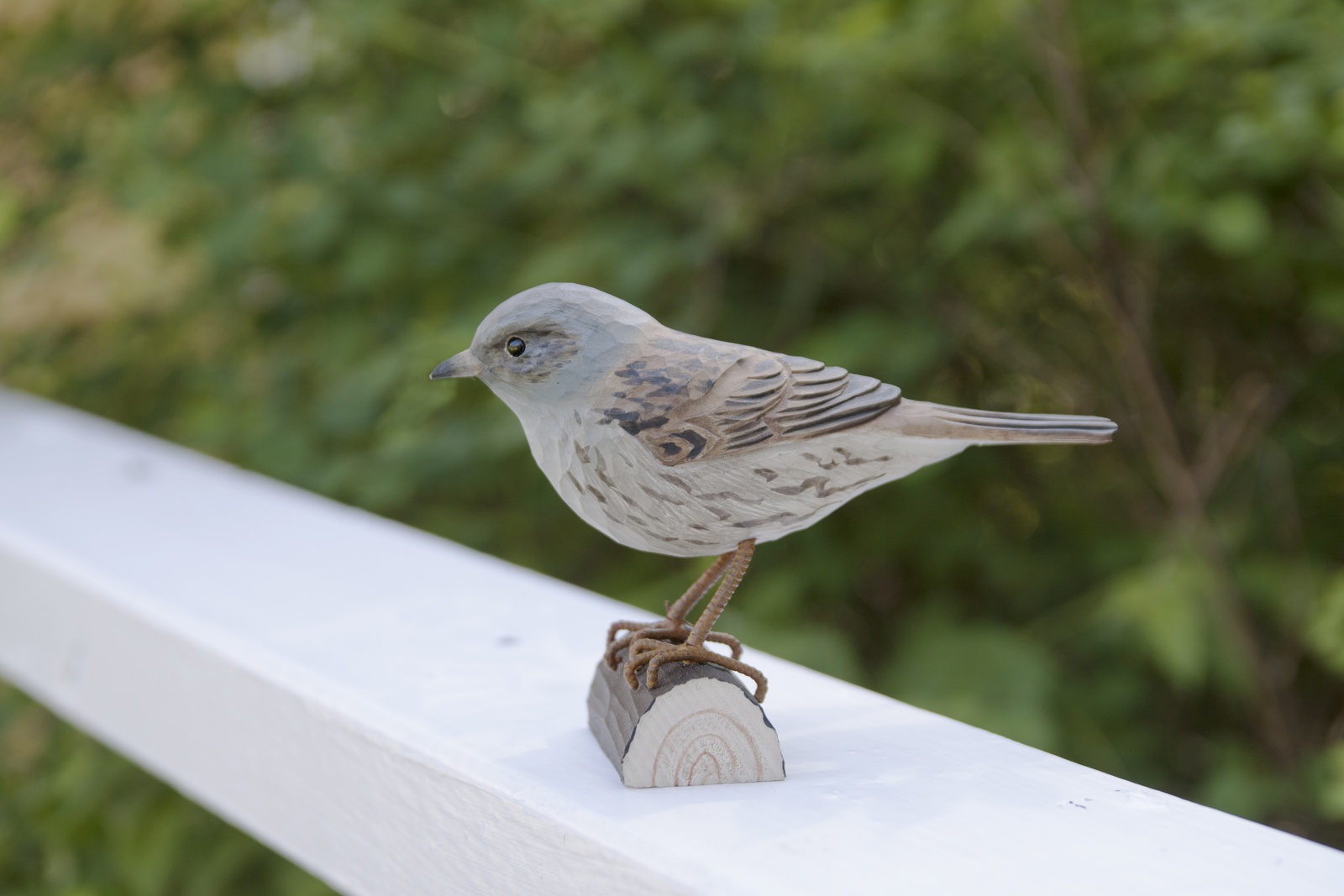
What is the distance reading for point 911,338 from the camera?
2.05 meters

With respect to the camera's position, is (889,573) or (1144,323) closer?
(1144,323)

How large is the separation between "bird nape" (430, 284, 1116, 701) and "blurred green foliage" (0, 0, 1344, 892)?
964 millimetres

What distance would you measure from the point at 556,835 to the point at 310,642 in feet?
1.48

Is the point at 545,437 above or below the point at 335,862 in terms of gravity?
above

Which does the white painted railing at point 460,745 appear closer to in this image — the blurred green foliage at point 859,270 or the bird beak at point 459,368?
the bird beak at point 459,368

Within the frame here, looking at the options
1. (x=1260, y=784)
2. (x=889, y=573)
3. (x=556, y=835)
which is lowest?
(x=889, y=573)

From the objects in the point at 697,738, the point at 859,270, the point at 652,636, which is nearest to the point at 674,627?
the point at 652,636

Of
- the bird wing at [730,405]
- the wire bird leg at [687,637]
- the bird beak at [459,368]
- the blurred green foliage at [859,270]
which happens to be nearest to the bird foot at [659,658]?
the wire bird leg at [687,637]

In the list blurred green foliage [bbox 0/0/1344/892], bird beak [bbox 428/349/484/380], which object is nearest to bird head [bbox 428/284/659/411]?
bird beak [bbox 428/349/484/380]

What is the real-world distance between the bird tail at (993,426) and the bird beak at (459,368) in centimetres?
32

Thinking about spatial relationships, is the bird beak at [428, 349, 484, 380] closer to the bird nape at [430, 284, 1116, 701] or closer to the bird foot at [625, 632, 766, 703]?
the bird nape at [430, 284, 1116, 701]

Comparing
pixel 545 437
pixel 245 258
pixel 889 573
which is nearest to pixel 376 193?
pixel 245 258

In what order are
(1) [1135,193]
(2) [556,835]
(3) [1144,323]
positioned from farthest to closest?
(3) [1144,323] < (1) [1135,193] < (2) [556,835]

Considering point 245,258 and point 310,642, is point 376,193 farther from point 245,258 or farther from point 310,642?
point 310,642
